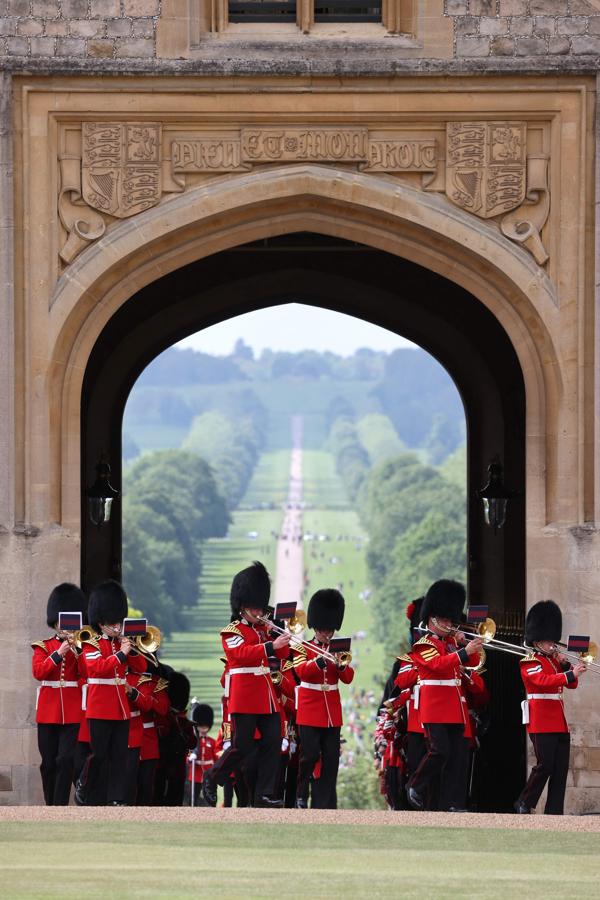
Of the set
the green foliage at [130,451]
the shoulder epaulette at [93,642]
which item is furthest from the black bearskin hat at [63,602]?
the green foliage at [130,451]

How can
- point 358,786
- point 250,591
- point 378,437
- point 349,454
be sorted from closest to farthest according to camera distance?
point 250,591, point 358,786, point 349,454, point 378,437

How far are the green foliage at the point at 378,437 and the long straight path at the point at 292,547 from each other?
511cm

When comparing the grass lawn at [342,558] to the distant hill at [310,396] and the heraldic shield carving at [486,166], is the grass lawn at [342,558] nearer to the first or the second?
the distant hill at [310,396]

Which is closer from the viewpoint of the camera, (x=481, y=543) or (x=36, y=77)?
(x=36, y=77)

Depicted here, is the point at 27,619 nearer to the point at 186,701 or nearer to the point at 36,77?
the point at 186,701

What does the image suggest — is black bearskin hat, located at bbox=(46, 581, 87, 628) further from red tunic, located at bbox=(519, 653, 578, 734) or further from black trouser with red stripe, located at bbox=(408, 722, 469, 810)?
red tunic, located at bbox=(519, 653, 578, 734)

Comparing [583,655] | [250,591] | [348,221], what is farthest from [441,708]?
[348,221]

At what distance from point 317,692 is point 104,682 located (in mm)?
1134

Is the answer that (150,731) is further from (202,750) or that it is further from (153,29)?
(202,750)

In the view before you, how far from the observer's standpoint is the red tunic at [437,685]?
10.4 meters

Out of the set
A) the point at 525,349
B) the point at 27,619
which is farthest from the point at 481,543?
the point at 27,619

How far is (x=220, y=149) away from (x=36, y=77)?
1155 mm

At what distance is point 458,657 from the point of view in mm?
10258

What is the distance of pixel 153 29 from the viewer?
1161cm
